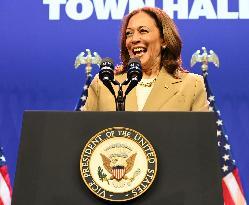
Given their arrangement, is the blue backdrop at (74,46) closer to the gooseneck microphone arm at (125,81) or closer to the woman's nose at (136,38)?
the woman's nose at (136,38)

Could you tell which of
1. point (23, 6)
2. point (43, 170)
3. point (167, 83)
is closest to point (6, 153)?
point (23, 6)

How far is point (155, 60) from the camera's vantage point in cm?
240

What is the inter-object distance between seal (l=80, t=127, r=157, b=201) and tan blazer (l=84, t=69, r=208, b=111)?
0.59m

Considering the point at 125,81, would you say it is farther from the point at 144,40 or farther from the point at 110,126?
the point at 144,40

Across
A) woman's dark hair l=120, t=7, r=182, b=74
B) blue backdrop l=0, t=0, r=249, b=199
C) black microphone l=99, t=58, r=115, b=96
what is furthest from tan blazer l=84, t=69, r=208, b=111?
blue backdrop l=0, t=0, r=249, b=199

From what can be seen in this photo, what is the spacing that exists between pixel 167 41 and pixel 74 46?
5.31 feet

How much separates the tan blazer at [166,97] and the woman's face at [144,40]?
0.48 ft

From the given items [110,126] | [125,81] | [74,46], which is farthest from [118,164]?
[74,46]

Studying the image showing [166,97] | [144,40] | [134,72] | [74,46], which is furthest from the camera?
[74,46]

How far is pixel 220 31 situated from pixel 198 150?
2.49 metres

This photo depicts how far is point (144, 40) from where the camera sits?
2.36 metres

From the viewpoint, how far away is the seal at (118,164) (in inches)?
57.6

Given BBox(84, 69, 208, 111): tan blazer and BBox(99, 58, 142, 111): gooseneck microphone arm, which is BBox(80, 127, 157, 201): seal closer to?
BBox(99, 58, 142, 111): gooseneck microphone arm

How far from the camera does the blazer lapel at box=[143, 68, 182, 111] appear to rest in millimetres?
2164
